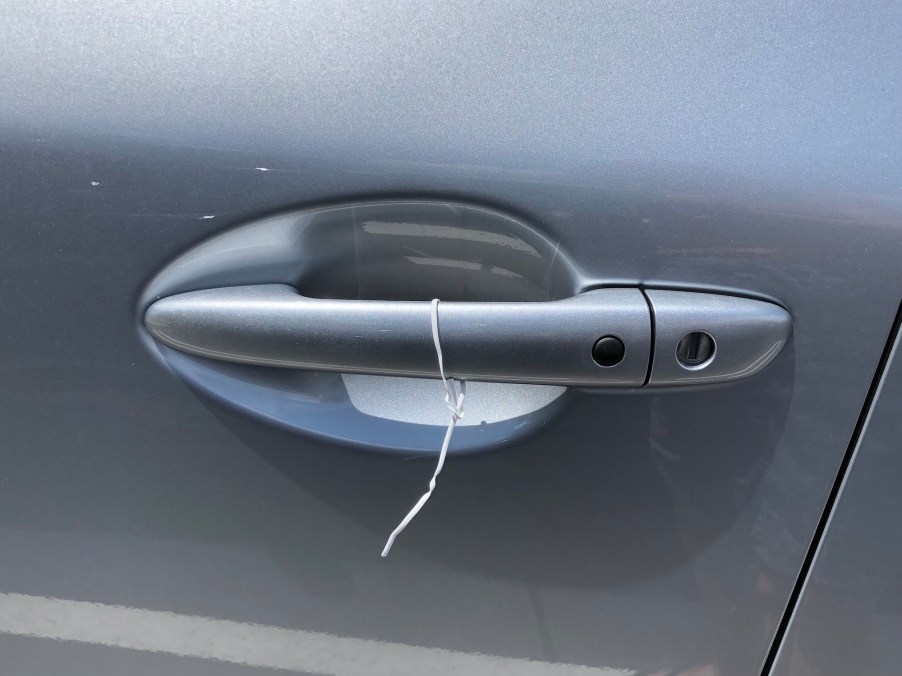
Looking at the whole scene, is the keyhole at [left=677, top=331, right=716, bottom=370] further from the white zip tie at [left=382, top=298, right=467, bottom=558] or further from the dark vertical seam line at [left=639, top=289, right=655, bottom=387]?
the white zip tie at [left=382, top=298, right=467, bottom=558]

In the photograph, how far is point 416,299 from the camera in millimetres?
941

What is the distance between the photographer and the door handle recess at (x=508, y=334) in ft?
2.89

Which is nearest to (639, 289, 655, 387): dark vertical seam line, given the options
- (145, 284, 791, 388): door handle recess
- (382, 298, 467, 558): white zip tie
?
(145, 284, 791, 388): door handle recess

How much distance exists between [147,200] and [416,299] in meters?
0.30

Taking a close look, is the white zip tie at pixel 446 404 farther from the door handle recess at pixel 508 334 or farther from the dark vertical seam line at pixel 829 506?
the dark vertical seam line at pixel 829 506

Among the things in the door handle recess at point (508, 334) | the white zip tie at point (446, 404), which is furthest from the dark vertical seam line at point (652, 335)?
the white zip tie at point (446, 404)

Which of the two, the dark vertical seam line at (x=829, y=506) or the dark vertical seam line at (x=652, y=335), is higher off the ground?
the dark vertical seam line at (x=652, y=335)

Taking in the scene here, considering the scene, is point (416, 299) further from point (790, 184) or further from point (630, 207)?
point (790, 184)

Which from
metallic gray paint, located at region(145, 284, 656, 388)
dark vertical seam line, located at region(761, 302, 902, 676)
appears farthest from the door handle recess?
dark vertical seam line, located at region(761, 302, 902, 676)

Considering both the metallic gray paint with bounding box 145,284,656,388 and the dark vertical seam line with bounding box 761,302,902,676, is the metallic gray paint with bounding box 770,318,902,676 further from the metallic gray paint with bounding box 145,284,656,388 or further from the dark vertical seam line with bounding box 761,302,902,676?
the metallic gray paint with bounding box 145,284,656,388

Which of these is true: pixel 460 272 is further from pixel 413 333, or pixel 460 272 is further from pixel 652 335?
pixel 652 335

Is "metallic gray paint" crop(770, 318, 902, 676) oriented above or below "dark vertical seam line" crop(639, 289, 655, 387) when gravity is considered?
below

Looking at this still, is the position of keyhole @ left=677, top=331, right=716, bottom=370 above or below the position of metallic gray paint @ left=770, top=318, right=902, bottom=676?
above

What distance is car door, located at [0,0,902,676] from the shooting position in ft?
2.88
